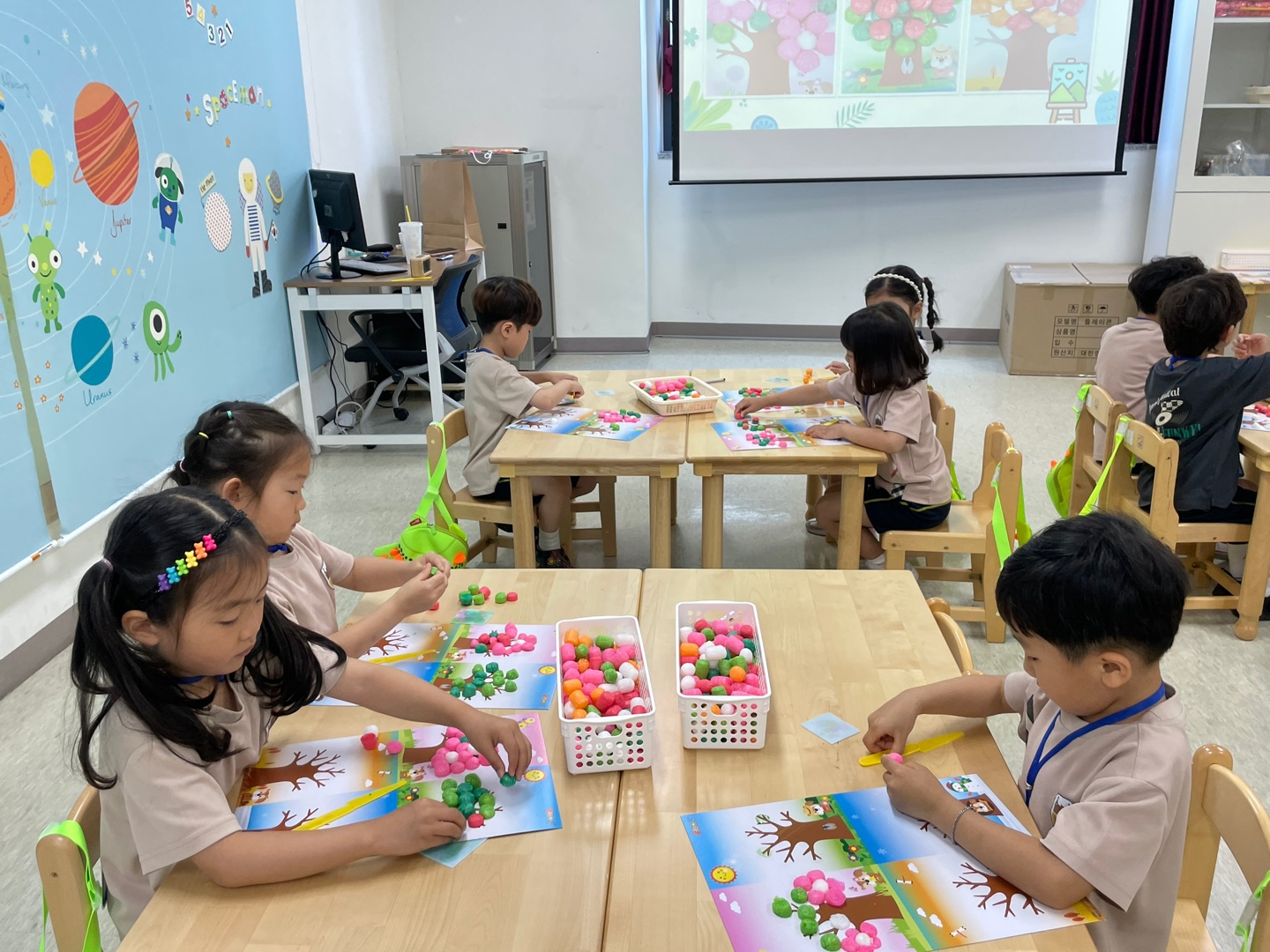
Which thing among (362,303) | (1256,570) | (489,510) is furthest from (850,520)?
(362,303)

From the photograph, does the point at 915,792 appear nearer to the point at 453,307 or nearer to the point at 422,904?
the point at 422,904

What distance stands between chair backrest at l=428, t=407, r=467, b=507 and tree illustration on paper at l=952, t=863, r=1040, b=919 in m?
1.70

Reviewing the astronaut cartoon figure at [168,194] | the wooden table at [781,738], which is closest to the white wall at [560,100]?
the astronaut cartoon figure at [168,194]

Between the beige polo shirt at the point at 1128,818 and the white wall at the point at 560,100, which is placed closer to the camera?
the beige polo shirt at the point at 1128,818

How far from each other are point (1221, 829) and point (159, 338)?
3.36 metres

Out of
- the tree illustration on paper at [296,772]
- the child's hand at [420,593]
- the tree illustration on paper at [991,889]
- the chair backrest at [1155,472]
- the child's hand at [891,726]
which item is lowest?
the chair backrest at [1155,472]

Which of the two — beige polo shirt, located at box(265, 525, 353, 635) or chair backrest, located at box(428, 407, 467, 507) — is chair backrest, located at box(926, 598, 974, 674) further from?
chair backrest, located at box(428, 407, 467, 507)

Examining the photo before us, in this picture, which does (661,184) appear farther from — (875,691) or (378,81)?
(875,691)

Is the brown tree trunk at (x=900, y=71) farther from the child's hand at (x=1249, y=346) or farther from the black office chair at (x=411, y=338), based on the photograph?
the child's hand at (x=1249, y=346)

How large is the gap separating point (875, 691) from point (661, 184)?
5586mm

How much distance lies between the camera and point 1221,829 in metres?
1.11

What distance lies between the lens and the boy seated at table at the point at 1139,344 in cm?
319

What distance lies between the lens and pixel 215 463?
152 centimetres

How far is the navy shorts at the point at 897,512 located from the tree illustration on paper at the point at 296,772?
6.27 feet
